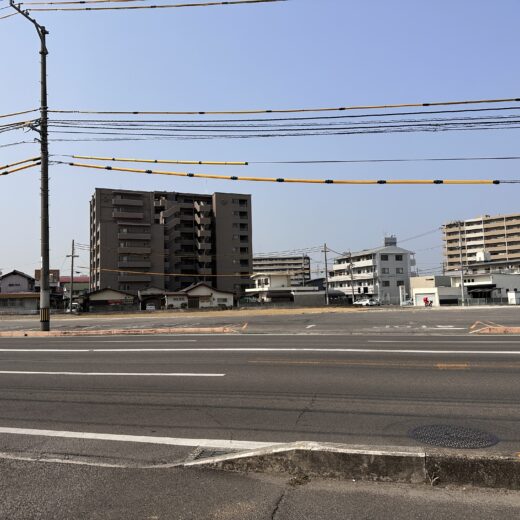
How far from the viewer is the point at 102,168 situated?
20266mm

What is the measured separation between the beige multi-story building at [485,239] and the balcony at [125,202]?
250 feet

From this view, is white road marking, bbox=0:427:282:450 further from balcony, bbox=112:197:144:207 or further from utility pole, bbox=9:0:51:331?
balcony, bbox=112:197:144:207

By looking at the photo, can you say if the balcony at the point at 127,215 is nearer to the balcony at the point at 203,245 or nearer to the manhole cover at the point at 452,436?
the balcony at the point at 203,245

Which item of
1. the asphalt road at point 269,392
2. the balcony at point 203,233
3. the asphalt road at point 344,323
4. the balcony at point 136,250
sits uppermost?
the balcony at point 203,233

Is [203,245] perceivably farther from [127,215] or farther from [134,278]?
[127,215]

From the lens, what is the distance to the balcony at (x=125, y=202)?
9875 centimetres

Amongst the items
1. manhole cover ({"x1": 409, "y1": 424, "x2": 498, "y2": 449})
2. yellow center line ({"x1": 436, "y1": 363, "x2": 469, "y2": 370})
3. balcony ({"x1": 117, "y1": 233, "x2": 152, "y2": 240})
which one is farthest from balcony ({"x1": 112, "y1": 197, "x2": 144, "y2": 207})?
manhole cover ({"x1": 409, "y1": 424, "x2": 498, "y2": 449})

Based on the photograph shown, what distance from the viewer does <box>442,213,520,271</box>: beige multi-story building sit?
124750mm

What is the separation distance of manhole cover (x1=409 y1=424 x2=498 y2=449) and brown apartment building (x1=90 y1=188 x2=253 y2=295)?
87644mm

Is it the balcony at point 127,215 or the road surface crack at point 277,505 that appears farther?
the balcony at point 127,215

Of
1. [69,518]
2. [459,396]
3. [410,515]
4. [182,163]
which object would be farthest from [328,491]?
[182,163]

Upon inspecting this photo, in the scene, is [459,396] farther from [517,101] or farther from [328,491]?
[517,101]

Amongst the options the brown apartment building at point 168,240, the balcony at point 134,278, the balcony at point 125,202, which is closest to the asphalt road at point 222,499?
the brown apartment building at point 168,240

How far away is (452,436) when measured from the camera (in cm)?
577
